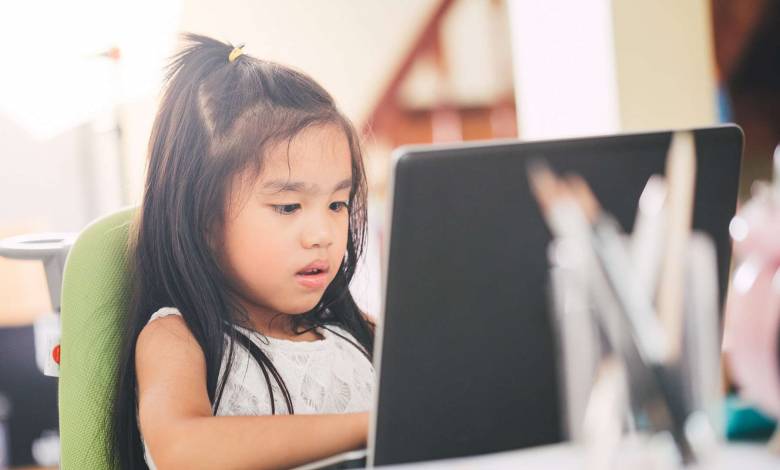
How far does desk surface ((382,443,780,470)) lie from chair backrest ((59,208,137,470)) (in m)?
0.46

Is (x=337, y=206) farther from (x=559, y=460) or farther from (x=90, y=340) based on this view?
(x=559, y=460)

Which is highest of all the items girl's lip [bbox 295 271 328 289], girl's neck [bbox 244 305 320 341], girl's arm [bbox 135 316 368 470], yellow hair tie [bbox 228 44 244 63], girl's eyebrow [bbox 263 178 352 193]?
yellow hair tie [bbox 228 44 244 63]

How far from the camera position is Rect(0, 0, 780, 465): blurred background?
61.2 inches

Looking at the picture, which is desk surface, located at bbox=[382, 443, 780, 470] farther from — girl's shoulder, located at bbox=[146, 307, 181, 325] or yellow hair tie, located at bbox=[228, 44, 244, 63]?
yellow hair tie, located at bbox=[228, 44, 244, 63]

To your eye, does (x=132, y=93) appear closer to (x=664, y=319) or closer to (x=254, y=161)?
(x=254, y=161)

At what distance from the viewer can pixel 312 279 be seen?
97cm

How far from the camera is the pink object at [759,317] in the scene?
480 millimetres

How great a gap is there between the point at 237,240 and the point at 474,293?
44cm

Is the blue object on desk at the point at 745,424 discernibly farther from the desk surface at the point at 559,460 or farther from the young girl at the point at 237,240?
the young girl at the point at 237,240

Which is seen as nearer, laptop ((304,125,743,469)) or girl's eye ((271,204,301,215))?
laptop ((304,125,743,469))

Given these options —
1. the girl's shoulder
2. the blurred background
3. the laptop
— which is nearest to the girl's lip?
the girl's shoulder

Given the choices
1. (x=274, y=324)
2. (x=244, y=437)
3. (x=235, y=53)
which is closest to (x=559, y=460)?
(x=244, y=437)

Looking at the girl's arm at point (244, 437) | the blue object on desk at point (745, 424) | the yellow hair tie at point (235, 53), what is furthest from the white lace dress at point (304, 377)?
the blue object on desk at point (745, 424)

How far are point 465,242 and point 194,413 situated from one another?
1.17ft
